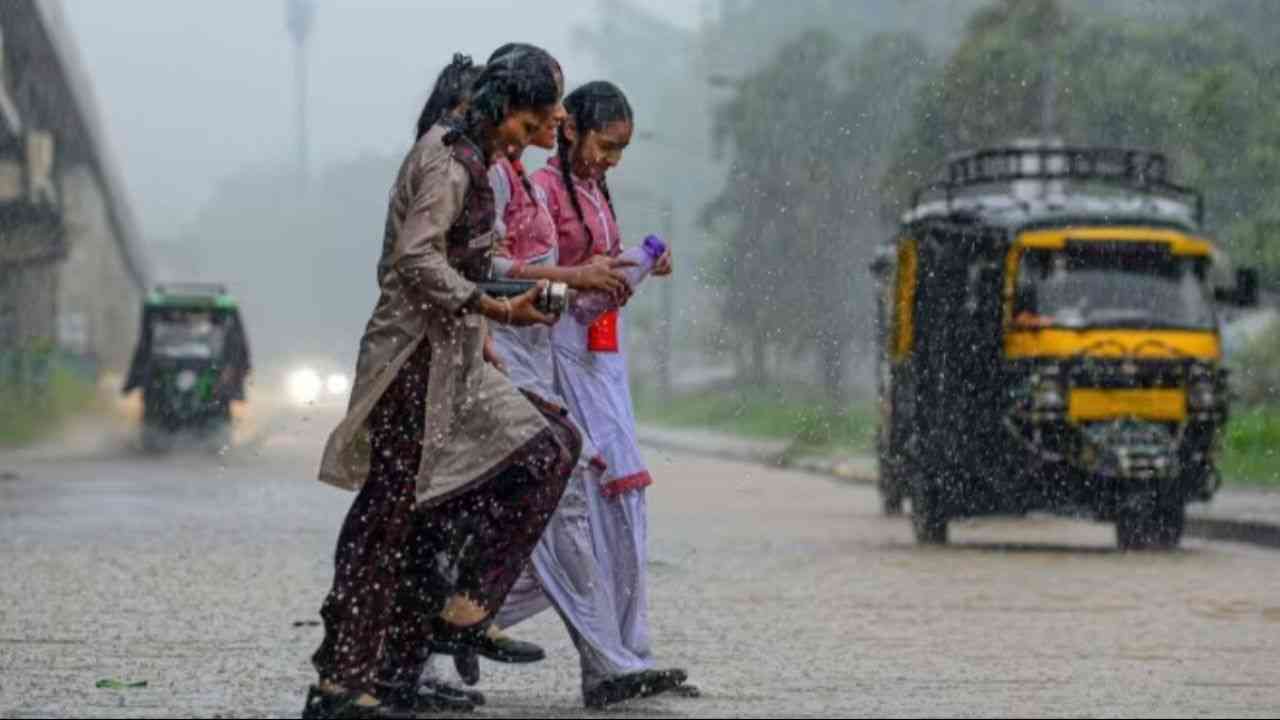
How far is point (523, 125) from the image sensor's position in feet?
26.5

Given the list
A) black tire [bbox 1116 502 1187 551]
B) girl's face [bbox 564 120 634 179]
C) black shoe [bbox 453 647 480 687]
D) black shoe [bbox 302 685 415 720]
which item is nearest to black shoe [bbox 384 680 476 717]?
black shoe [bbox 453 647 480 687]

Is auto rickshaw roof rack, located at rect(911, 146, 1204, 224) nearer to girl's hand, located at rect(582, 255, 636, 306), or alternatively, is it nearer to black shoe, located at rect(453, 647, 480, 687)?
girl's hand, located at rect(582, 255, 636, 306)

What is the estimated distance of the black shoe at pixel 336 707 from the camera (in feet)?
25.4

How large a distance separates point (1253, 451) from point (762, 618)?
19840 mm

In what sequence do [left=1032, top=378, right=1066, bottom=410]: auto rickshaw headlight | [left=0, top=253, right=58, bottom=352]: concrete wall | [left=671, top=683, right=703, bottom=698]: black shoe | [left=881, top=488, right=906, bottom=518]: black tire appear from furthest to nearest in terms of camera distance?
[left=0, top=253, right=58, bottom=352]: concrete wall < [left=881, top=488, right=906, bottom=518]: black tire < [left=1032, top=378, right=1066, bottom=410]: auto rickshaw headlight < [left=671, top=683, right=703, bottom=698]: black shoe

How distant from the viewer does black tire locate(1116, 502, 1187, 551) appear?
63.5 feet

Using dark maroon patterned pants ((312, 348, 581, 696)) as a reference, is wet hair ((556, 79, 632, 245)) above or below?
above

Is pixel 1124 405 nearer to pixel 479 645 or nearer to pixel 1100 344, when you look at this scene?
pixel 1100 344

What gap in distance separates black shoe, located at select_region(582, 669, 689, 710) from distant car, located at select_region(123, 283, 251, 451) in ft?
112

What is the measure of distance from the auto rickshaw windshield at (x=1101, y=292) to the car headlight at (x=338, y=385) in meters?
11.3

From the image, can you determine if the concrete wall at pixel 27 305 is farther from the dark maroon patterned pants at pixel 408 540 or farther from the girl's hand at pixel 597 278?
the dark maroon patterned pants at pixel 408 540

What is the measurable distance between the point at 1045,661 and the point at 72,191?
187 feet

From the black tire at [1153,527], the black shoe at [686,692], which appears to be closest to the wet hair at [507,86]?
the black shoe at [686,692]

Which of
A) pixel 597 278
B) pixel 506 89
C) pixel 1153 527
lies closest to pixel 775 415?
pixel 1153 527
